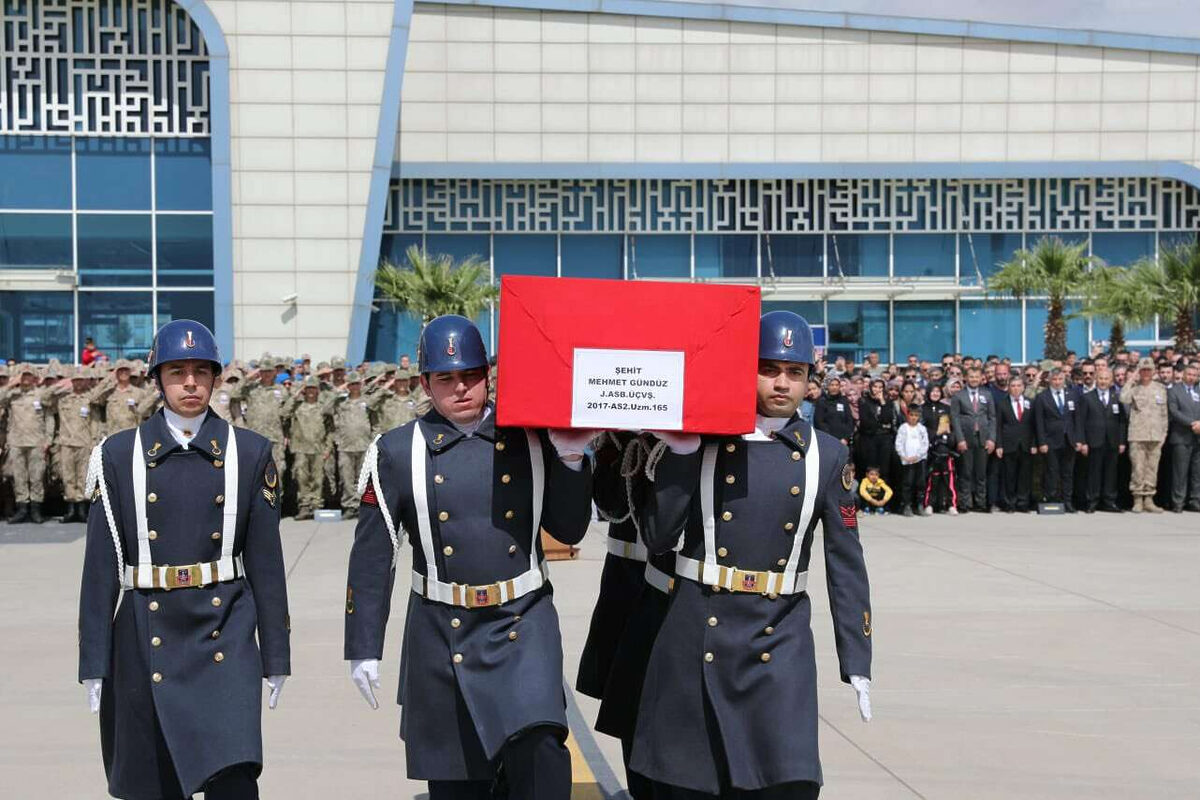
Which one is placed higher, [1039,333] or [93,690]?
[1039,333]

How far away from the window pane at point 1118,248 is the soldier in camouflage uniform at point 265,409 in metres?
23.3

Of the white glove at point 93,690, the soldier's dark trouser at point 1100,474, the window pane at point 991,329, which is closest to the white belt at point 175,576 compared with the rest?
the white glove at point 93,690

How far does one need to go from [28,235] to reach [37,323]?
194cm

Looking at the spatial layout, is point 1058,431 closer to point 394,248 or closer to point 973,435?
point 973,435

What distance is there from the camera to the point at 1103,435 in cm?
1772

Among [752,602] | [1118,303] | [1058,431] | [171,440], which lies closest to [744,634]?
[752,602]

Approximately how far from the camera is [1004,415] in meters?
17.8

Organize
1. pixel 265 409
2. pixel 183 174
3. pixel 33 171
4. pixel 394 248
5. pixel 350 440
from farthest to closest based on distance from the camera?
1. pixel 394 248
2. pixel 183 174
3. pixel 33 171
4. pixel 265 409
5. pixel 350 440

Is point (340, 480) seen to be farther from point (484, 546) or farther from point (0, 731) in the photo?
point (484, 546)

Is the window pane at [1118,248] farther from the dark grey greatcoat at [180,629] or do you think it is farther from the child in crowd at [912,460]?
the dark grey greatcoat at [180,629]

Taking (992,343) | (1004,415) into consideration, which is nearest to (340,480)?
(1004,415)

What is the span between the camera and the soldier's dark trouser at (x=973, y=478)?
1770 cm

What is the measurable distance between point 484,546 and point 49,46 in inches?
1156

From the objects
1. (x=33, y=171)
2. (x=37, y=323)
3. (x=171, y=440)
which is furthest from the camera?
(x=37, y=323)
